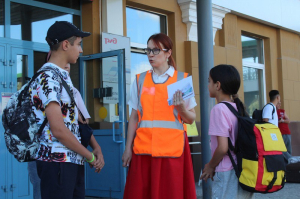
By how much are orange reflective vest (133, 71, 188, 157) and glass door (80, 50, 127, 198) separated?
281cm

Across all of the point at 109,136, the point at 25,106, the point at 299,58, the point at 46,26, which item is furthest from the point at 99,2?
the point at 299,58

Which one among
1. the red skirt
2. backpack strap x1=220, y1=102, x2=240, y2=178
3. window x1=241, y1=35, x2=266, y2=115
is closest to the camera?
backpack strap x1=220, y1=102, x2=240, y2=178

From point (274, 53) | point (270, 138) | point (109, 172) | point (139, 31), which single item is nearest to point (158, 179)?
point (270, 138)

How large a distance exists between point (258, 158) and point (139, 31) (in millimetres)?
5541

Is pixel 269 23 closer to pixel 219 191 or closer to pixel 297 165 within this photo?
pixel 297 165

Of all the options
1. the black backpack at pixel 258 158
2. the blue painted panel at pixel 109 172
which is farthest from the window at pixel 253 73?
the black backpack at pixel 258 158

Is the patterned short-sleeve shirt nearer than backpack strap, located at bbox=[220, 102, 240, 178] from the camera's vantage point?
Yes

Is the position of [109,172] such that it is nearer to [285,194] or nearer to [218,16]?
[285,194]

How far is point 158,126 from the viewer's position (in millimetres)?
3084

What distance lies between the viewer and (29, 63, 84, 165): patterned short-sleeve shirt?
2307 millimetres

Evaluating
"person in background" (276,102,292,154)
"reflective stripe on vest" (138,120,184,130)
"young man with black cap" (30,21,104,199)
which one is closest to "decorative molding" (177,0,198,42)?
"person in background" (276,102,292,154)

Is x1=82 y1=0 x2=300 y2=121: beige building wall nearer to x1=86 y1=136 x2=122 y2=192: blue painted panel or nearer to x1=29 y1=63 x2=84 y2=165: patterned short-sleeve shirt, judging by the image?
x1=86 y1=136 x2=122 y2=192: blue painted panel

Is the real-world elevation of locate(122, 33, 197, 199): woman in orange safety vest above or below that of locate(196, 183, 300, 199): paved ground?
above

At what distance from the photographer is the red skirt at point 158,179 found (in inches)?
118
